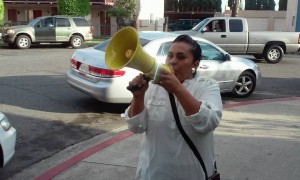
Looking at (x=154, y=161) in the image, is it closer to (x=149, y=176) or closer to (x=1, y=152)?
(x=149, y=176)

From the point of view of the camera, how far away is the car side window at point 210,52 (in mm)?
8156

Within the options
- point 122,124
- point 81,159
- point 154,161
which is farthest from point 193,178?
point 122,124

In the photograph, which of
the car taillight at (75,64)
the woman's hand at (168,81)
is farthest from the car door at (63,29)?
the woman's hand at (168,81)

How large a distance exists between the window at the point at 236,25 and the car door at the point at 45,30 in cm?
948

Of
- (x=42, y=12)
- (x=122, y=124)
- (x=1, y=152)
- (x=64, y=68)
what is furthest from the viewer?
(x=42, y=12)

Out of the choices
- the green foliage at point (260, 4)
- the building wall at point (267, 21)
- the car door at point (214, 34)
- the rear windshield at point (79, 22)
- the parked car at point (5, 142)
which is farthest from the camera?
the green foliage at point (260, 4)

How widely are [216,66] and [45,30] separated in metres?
14.4

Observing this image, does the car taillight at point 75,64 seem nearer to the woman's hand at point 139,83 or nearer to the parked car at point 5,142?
the parked car at point 5,142

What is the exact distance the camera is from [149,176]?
2.26m

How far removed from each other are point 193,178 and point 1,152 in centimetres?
260

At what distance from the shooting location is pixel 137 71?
7.01 metres

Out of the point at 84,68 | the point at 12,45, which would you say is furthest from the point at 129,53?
the point at 12,45

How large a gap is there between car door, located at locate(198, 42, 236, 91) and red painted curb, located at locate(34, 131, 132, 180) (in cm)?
259

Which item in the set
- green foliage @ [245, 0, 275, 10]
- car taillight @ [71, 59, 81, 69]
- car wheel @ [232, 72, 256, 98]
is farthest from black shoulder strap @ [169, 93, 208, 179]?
green foliage @ [245, 0, 275, 10]
